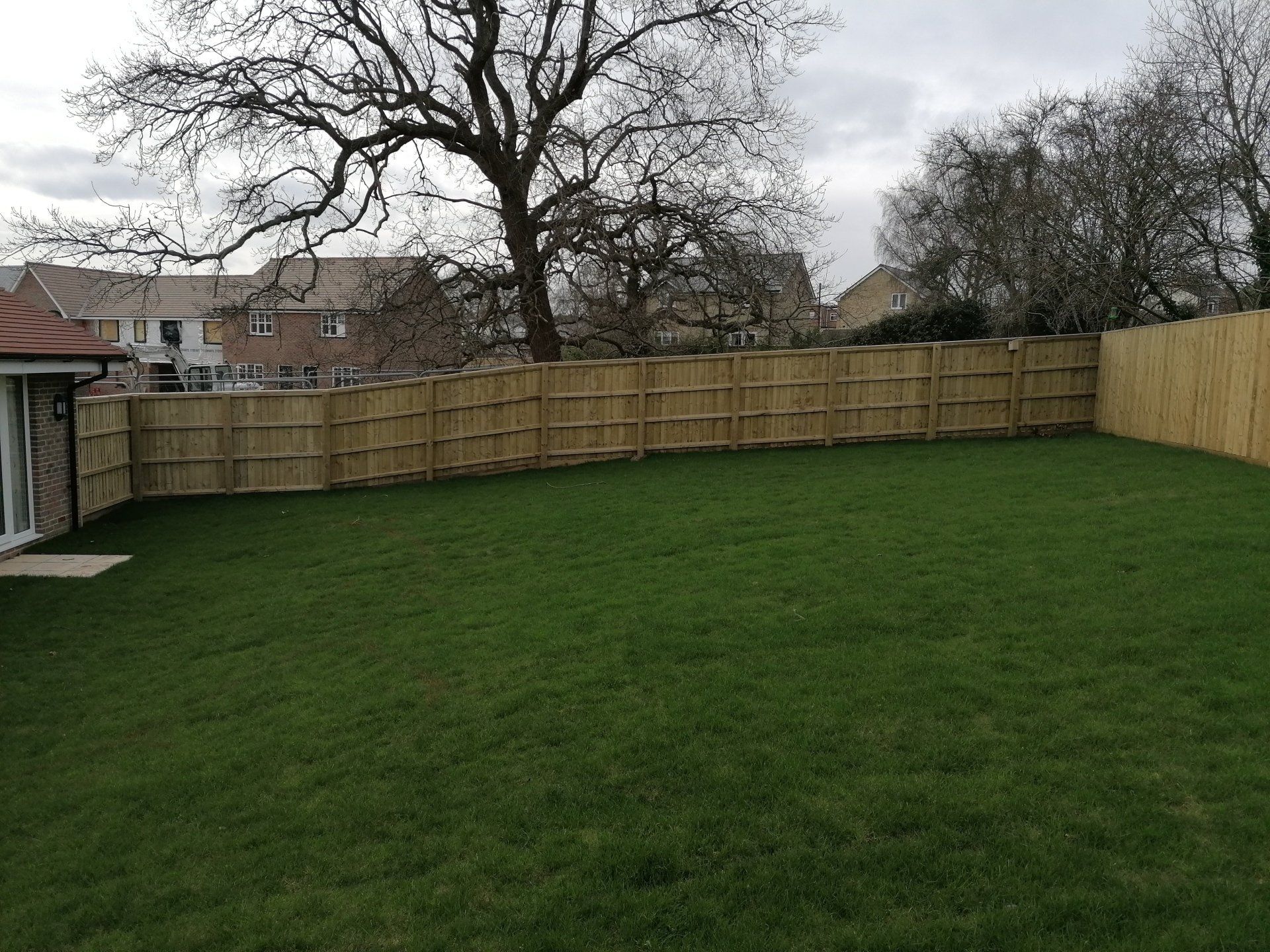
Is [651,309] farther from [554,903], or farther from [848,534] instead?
[554,903]

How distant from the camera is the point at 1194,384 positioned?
13031mm

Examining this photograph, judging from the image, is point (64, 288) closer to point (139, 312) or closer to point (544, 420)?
point (139, 312)

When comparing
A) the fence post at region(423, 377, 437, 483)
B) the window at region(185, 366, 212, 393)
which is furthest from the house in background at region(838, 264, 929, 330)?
the fence post at region(423, 377, 437, 483)

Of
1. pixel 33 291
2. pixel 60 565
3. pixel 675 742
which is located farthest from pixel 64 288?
pixel 675 742

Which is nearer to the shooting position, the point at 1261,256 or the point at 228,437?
the point at 228,437

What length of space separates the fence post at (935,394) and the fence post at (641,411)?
196 inches

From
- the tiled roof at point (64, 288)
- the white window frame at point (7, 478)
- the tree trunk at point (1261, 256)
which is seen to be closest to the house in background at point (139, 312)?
the tiled roof at point (64, 288)

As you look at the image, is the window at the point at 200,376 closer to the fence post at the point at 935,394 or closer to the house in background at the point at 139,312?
the house in background at the point at 139,312

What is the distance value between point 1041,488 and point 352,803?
9.07 m

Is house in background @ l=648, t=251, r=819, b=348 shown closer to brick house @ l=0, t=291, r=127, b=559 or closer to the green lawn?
the green lawn

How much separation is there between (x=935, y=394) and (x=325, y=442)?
10239 mm

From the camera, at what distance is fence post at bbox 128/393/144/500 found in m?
14.1

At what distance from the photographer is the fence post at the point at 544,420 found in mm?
15547

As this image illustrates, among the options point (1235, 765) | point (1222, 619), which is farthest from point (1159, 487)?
point (1235, 765)
